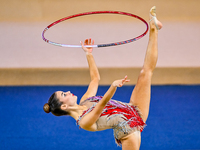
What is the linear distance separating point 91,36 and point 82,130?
1.68m

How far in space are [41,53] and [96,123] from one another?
2.43m

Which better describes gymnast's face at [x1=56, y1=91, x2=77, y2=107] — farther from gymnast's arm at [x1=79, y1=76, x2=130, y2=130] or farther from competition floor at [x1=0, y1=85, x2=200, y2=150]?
competition floor at [x1=0, y1=85, x2=200, y2=150]

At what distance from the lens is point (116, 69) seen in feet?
12.5

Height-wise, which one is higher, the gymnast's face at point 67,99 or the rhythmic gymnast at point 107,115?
the gymnast's face at point 67,99

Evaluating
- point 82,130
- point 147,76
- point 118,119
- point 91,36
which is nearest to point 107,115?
point 118,119

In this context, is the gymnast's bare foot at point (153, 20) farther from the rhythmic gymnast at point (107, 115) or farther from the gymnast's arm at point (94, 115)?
the gymnast's arm at point (94, 115)

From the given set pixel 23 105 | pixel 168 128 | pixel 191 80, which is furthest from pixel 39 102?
pixel 191 80

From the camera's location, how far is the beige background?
3.85 m

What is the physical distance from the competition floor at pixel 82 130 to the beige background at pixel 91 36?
30 cm

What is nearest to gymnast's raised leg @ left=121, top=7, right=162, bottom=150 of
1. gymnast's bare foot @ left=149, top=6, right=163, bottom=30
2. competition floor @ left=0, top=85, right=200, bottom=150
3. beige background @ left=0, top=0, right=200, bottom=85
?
gymnast's bare foot @ left=149, top=6, right=163, bottom=30

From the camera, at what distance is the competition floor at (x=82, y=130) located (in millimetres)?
2604

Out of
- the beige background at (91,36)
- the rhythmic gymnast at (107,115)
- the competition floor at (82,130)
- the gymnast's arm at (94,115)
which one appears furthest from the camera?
the beige background at (91,36)

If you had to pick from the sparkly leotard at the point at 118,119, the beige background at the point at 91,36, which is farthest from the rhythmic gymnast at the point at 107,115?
the beige background at the point at 91,36

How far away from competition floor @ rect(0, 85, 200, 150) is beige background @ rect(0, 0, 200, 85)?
0.30 m
